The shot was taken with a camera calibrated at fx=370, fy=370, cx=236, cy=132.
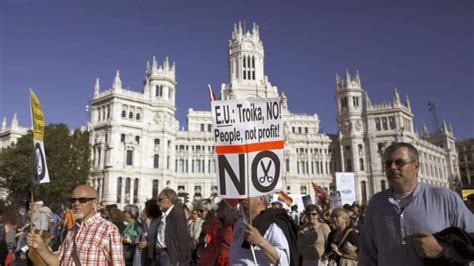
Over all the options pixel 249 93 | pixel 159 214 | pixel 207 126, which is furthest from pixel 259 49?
pixel 159 214

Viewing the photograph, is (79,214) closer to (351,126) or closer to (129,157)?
(129,157)

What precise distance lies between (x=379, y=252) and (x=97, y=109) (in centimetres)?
6044

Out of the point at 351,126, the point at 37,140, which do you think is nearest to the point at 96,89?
the point at 351,126

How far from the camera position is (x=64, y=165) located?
44062 millimetres

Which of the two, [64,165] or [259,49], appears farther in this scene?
[259,49]

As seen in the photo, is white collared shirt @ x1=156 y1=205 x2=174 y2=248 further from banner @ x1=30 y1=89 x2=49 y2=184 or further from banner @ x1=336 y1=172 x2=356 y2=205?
banner @ x1=336 y1=172 x2=356 y2=205

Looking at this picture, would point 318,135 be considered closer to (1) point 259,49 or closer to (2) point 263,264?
(1) point 259,49

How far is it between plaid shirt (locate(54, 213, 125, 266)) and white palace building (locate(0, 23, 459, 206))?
50.4 metres

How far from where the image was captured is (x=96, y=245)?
3.93m

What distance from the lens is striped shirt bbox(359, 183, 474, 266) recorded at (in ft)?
9.53

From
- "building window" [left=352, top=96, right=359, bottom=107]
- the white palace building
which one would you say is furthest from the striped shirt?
"building window" [left=352, top=96, right=359, bottom=107]

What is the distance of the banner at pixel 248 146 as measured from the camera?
4.22m

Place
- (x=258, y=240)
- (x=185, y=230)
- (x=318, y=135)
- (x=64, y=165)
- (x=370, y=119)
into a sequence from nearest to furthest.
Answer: (x=258, y=240) < (x=185, y=230) < (x=64, y=165) < (x=370, y=119) < (x=318, y=135)

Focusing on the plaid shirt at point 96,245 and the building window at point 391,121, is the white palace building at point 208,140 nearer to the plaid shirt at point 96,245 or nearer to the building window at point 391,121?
the building window at point 391,121
